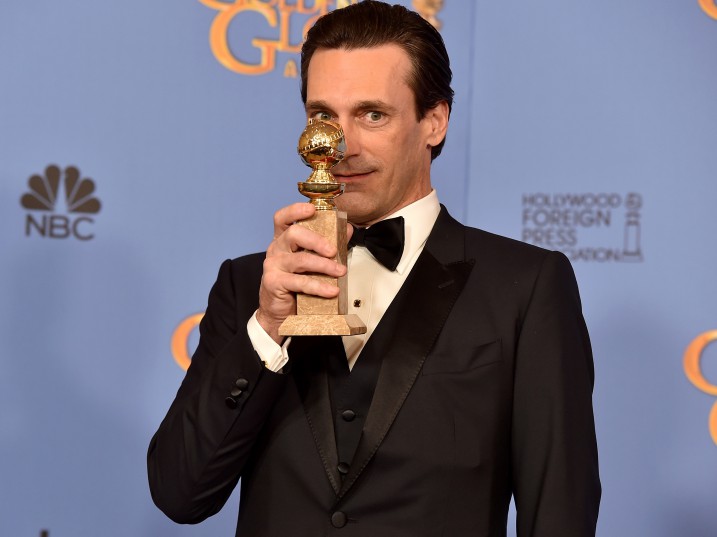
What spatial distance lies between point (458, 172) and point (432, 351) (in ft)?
4.62

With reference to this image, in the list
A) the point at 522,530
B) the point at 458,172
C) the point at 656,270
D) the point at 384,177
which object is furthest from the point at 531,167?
the point at 522,530

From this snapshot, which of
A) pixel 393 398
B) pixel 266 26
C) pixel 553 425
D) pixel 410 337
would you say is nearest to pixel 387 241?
pixel 410 337

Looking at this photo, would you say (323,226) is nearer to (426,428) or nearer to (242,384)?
(242,384)

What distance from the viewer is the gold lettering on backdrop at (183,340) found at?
3.03 m

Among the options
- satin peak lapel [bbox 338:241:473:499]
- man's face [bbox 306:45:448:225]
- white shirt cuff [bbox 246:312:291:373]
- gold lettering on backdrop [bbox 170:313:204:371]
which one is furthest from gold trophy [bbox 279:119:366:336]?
gold lettering on backdrop [bbox 170:313:204:371]

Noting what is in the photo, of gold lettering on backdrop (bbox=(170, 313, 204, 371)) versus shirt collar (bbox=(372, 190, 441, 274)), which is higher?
shirt collar (bbox=(372, 190, 441, 274))

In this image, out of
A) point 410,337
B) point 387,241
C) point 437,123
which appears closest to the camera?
point 410,337

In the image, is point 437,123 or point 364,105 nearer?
point 364,105

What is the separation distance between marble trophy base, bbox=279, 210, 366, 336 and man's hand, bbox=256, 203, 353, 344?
0.01m

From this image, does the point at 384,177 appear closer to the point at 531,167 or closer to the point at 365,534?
the point at 365,534

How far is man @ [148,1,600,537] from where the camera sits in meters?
1.67

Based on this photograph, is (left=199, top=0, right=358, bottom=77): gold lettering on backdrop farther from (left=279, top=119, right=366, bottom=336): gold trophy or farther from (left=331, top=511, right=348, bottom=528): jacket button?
(left=331, top=511, right=348, bottom=528): jacket button

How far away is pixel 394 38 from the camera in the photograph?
1965 mm

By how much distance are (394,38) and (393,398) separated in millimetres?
717
